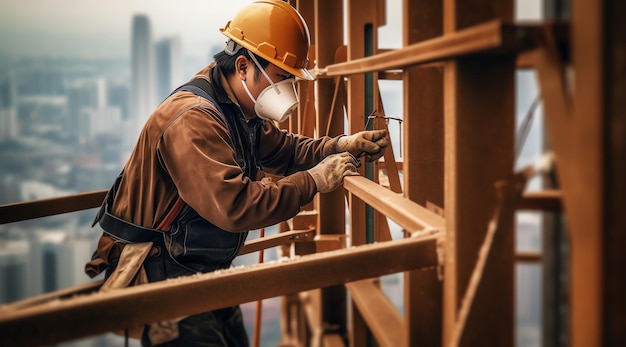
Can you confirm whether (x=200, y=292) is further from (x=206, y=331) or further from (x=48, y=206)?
(x=48, y=206)

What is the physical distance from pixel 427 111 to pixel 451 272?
2.96 ft

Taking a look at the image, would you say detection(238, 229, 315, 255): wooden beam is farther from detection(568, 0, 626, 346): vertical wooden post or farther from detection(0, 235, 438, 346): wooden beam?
detection(568, 0, 626, 346): vertical wooden post

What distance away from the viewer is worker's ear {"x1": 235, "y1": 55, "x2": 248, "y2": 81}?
3.65 meters

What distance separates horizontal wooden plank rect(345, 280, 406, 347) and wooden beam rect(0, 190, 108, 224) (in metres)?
2.25

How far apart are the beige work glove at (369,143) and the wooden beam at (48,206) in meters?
2.29

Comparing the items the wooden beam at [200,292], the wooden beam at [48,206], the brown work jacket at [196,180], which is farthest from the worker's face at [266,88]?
the wooden beam at [48,206]

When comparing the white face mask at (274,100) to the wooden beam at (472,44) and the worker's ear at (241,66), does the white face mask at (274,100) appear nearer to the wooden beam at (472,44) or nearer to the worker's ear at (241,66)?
the worker's ear at (241,66)

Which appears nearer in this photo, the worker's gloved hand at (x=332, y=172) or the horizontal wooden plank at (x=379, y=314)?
the horizontal wooden plank at (x=379, y=314)

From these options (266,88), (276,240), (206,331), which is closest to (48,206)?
(276,240)

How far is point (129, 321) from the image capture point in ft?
6.73

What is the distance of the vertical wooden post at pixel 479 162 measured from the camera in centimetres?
194

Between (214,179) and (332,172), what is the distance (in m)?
0.73

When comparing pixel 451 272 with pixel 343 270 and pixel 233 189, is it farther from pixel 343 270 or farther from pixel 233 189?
pixel 233 189

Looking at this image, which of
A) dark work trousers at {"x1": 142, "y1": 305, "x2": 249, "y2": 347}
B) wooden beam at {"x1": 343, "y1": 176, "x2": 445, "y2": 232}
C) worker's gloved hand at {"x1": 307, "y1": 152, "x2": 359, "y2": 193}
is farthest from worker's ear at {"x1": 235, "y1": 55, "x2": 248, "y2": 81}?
dark work trousers at {"x1": 142, "y1": 305, "x2": 249, "y2": 347}
